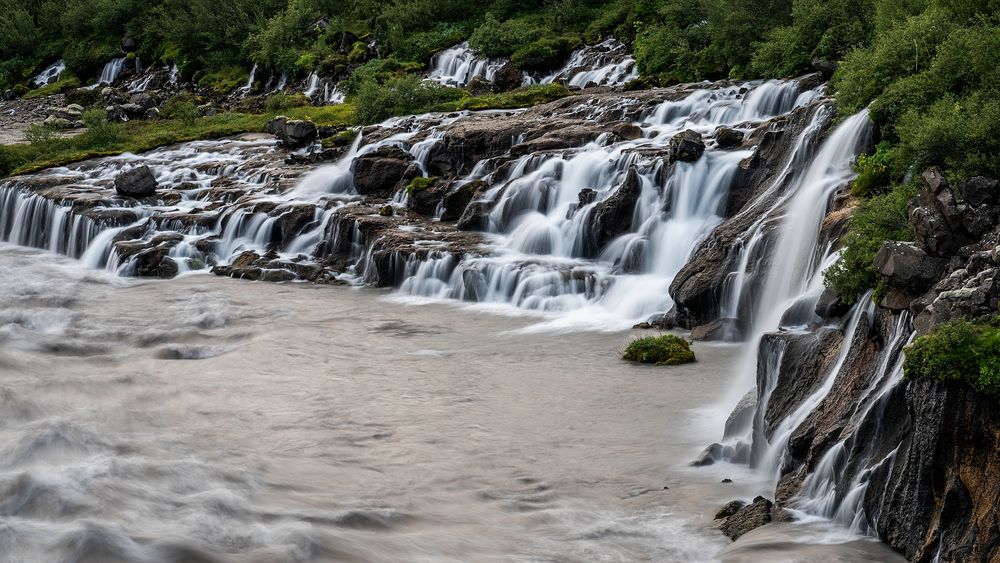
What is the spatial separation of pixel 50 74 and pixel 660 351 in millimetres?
54833

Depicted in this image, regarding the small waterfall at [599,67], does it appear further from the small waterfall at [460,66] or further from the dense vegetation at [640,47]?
the small waterfall at [460,66]

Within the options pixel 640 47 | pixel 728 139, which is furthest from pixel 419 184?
pixel 640 47

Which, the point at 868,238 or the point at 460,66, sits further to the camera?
the point at 460,66

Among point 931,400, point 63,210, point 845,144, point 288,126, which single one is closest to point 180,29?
point 288,126

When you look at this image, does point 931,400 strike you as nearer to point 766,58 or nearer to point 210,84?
point 766,58

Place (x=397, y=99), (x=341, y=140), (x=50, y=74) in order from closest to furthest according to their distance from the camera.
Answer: (x=341, y=140) < (x=397, y=99) < (x=50, y=74)

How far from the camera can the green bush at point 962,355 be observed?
7.84 m

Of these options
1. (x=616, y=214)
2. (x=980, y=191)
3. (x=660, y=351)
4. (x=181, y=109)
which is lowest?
(x=660, y=351)

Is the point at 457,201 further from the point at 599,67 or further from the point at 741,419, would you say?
the point at 741,419

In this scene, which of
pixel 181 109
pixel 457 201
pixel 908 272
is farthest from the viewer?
pixel 181 109

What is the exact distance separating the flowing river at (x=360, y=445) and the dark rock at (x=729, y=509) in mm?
128

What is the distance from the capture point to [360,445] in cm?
1244

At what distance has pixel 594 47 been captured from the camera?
39.8m

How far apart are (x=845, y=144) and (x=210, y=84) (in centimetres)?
4152
